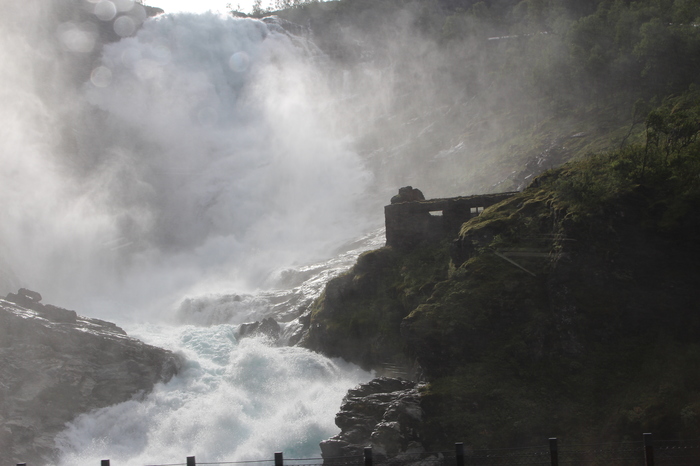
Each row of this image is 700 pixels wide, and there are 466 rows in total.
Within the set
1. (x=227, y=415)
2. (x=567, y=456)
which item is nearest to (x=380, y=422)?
(x=567, y=456)

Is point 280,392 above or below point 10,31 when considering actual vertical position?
below

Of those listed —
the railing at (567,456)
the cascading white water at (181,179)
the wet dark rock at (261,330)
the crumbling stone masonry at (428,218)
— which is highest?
the cascading white water at (181,179)

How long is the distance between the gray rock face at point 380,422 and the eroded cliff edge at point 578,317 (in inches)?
21.1

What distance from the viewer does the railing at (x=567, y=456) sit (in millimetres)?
13219

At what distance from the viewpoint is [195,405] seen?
30859 millimetres

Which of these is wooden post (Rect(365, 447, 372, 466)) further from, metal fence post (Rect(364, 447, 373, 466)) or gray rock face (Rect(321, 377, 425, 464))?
gray rock face (Rect(321, 377, 425, 464))

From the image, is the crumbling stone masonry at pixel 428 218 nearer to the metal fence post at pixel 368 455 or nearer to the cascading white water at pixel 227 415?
the cascading white water at pixel 227 415

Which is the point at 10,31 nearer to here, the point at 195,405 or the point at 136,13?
the point at 136,13

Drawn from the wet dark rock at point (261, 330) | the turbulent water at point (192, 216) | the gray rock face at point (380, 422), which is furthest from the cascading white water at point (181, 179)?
the gray rock face at point (380, 422)

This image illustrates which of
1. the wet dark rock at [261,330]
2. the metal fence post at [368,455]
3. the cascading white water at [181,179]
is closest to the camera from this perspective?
the metal fence post at [368,455]

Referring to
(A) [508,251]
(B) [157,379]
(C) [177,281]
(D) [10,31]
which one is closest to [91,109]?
(D) [10,31]

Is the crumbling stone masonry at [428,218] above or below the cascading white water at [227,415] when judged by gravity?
above

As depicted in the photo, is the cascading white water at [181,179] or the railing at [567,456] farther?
the cascading white water at [181,179]

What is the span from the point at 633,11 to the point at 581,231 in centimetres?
4145
